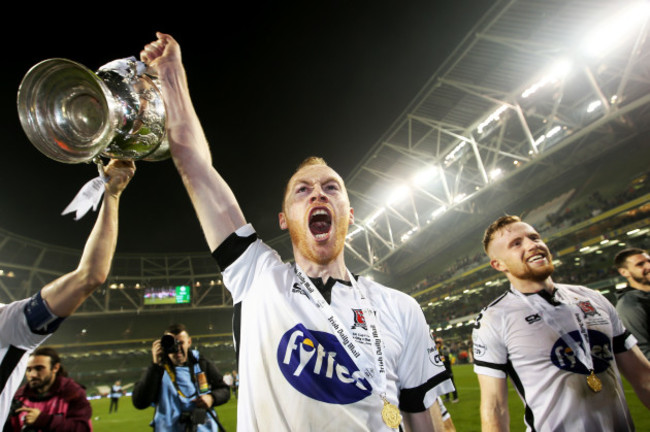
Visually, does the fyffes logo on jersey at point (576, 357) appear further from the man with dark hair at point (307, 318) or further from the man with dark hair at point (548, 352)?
the man with dark hair at point (307, 318)

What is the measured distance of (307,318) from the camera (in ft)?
4.47

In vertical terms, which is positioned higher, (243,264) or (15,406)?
(243,264)

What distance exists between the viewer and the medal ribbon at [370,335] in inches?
51.8

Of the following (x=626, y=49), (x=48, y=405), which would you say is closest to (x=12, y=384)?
(x=48, y=405)

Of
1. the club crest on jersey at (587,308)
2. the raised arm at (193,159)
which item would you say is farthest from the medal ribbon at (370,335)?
the club crest on jersey at (587,308)

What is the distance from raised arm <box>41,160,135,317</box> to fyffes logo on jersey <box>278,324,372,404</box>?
1.48 m

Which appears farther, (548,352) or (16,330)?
(548,352)

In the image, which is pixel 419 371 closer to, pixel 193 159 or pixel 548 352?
pixel 193 159

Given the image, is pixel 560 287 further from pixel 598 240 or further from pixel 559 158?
pixel 559 158

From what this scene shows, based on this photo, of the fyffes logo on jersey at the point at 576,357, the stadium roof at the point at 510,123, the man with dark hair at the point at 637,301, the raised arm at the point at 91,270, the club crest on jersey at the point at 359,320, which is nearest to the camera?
the club crest on jersey at the point at 359,320

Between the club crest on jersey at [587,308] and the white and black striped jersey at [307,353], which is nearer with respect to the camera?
the white and black striped jersey at [307,353]

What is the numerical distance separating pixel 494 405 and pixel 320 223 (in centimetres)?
204

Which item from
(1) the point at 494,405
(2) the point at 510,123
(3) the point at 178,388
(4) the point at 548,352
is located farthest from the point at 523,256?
(2) the point at 510,123

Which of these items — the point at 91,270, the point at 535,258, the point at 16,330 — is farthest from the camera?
the point at 535,258
